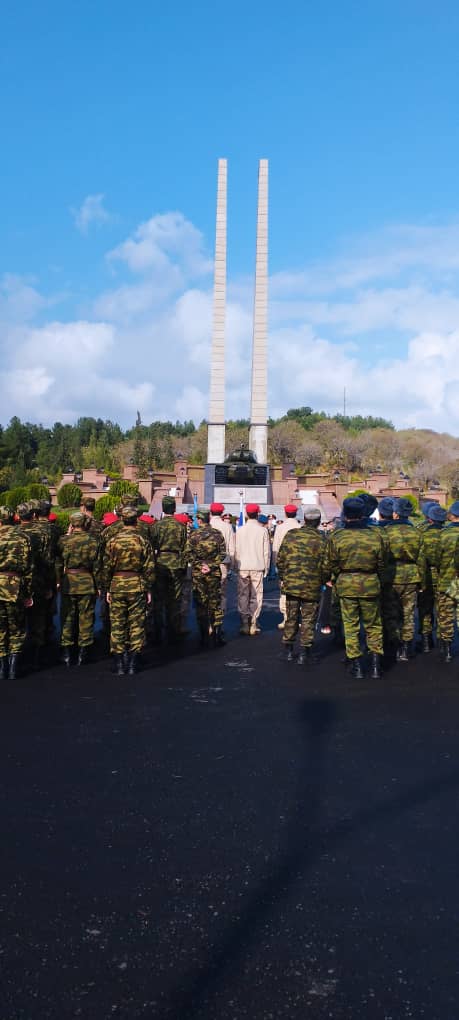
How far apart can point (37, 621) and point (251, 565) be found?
3.14 m

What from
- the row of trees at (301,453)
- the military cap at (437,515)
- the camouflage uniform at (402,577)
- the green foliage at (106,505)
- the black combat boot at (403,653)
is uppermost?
the row of trees at (301,453)

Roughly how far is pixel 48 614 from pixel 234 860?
564cm

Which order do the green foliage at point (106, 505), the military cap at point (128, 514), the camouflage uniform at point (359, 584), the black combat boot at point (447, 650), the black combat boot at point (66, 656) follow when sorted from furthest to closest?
the green foliage at point (106, 505) → the black combat boot at point (447, 650) → the black combat boot at point (66, 656) → the military cap at point (128, 514) → the camouflage uniform at point (359, 584)

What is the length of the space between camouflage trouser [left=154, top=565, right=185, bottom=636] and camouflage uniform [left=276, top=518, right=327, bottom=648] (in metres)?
1.55

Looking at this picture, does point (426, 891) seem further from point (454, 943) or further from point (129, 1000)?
point (129, 1000)

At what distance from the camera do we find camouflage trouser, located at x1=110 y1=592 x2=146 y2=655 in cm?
796

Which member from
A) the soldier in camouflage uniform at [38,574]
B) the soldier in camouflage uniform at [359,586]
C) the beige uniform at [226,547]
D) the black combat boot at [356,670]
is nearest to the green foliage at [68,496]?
the beige uniform at [226,547]

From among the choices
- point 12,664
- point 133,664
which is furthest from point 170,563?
point 12,664

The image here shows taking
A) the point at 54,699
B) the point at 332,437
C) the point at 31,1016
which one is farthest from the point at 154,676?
the point at 332,437

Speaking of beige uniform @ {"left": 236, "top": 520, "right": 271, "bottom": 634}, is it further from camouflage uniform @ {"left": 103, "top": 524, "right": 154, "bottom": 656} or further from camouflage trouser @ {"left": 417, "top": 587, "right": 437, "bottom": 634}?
camouflage uniform @ {"left": 103, "top": 524, "right": 154, "bottom": 656}

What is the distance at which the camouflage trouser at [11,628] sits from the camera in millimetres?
7715

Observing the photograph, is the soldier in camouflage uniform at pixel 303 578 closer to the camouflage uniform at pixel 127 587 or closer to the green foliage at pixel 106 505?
the camouflage uniform at pixel 127 587

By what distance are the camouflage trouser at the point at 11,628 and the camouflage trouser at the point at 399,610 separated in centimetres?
423

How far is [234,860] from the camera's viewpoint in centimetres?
380
